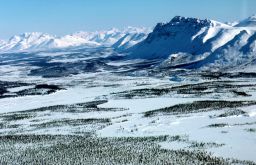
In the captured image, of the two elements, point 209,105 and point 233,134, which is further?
point 209,105

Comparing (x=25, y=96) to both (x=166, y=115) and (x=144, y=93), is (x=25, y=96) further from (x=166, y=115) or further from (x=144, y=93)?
(x=166, y=115)

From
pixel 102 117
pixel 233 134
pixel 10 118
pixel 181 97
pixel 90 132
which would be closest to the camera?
pixel 233 134

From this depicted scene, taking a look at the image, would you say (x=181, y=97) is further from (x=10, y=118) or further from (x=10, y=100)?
(x=10, y=100)

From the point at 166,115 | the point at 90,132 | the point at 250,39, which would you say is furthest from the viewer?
the point at 250,39

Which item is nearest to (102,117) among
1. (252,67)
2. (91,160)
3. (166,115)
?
(166,115)

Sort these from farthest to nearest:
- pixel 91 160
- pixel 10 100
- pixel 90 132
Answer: pixel 10 100 → pixel 90 132 → pixel 91 160

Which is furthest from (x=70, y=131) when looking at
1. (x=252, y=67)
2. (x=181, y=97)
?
(x=252, y=67)

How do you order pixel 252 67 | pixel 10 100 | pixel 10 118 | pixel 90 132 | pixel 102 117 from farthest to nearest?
pixel 252 67
pixel 10 100
pixel 10 118
pixel 102 117
pixel 90 132

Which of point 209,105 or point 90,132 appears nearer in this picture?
point 90,132

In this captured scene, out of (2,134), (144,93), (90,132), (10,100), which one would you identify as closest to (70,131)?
(90,132)
